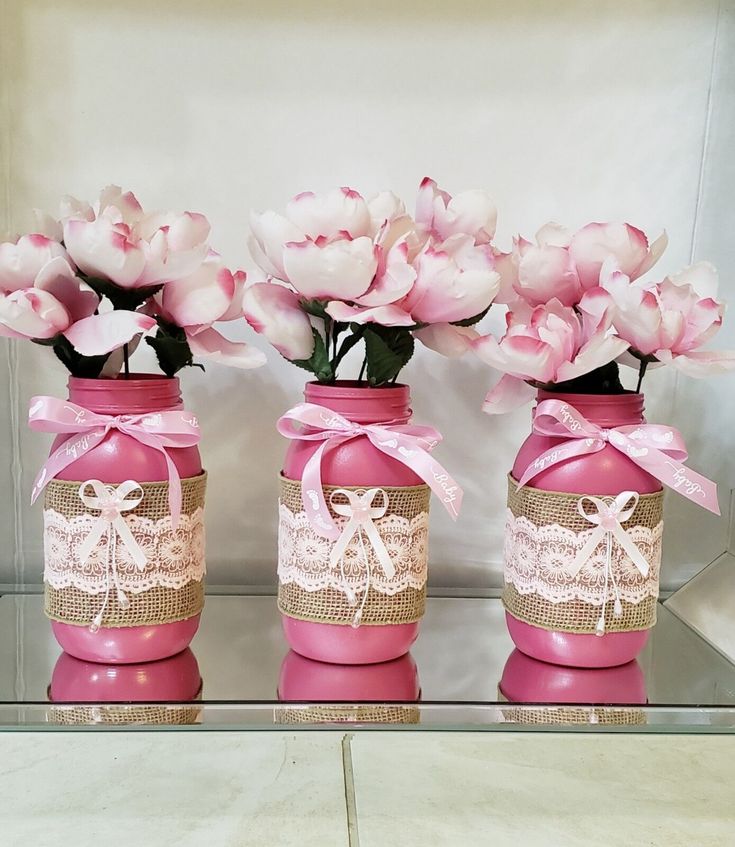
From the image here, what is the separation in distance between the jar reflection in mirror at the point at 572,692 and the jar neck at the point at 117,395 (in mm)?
314

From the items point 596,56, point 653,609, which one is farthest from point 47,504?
point 596,56

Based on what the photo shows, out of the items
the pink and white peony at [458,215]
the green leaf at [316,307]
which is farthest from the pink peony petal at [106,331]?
the pink and white peony at [458,215]

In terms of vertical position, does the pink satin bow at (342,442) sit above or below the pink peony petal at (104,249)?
below

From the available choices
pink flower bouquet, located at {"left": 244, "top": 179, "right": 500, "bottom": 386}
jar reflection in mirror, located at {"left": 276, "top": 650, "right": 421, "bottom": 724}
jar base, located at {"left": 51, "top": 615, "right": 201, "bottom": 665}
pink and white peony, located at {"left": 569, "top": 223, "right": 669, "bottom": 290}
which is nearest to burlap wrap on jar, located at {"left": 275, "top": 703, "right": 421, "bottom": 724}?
jar reflection in mirror, located at {"left": 276, "top": 650, "right": 421, "bottom": 724}

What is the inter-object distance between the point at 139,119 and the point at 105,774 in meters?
0.53

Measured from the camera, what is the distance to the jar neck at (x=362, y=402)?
58 cm

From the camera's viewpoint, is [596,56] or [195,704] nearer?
[195,704]

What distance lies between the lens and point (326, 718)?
21.2 inches

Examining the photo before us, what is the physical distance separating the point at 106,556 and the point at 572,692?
12.9 inches

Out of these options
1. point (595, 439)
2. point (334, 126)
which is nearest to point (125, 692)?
point (595, 439)

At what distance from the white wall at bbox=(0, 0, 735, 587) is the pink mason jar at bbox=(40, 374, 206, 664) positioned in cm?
20

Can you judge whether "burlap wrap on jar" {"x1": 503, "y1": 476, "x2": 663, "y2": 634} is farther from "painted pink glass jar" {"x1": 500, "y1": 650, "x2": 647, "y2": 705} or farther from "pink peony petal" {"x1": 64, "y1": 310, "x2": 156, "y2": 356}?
"pink peony petal" {"x1": 64, "y1": 310, "x2": 156, "y2": 356}

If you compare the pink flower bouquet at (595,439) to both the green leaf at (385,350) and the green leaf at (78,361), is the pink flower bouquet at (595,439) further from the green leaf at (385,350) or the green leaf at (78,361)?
the green leaf at (78,361)

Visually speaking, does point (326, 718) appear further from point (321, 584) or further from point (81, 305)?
point (81, 305)
